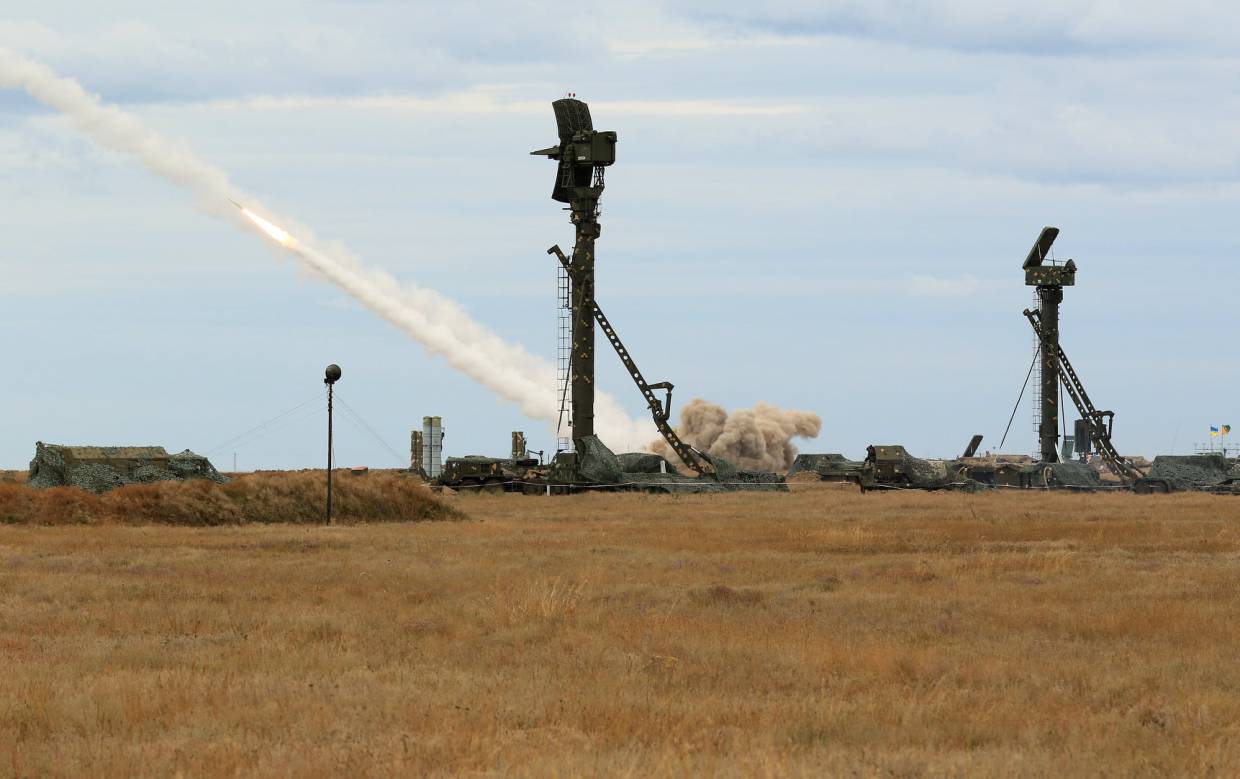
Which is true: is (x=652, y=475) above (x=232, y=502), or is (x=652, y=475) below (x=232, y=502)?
above

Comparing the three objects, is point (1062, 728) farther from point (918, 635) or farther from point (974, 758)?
point (918, 635)

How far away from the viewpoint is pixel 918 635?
1944cm

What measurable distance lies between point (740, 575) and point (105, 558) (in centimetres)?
1279

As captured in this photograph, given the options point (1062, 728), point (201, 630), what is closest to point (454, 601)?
point (201, 630)

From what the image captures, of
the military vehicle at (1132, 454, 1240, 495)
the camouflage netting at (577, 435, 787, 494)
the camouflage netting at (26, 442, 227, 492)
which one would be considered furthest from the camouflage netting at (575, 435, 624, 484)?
the military vehicle at (1132, 454, 1240, 495)

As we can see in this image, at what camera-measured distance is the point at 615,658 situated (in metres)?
17.2

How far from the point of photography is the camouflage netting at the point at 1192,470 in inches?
2970

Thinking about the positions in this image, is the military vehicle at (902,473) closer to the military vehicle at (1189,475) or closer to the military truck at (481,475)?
the military vehicle at (1189,475)

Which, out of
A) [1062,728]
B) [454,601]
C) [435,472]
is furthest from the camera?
[435,472]

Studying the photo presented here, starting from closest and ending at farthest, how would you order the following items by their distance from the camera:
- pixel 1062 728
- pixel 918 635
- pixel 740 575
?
pixel 1062 728 → pixel 918 635 → pixel 740 575

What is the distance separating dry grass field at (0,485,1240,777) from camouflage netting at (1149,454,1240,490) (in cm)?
4425

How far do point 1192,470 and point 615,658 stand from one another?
6692 centimetres

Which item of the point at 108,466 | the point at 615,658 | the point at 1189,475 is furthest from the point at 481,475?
the point at 615,658

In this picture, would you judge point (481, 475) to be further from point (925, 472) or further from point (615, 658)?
point (615, 658)
